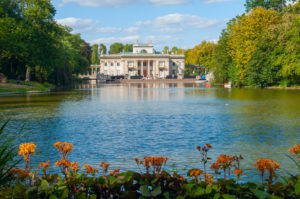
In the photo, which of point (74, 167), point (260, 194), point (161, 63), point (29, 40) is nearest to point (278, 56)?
point (29, 40)

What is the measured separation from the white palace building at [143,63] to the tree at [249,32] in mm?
101497

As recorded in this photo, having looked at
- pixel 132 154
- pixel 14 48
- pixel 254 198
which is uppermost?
pixel 14 48

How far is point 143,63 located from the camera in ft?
586

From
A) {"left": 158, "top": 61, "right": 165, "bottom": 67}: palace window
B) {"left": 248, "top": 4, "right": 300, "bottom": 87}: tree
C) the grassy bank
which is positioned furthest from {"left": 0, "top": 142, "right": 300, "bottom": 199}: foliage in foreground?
{"left": 158, "top": 61, "right": 165, "bottom": 67}: palace window

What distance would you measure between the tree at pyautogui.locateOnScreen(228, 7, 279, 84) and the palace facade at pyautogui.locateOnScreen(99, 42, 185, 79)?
101 meters

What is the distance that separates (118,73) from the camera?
179m

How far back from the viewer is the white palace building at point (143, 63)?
17338cm

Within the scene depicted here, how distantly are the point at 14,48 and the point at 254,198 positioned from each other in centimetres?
5282

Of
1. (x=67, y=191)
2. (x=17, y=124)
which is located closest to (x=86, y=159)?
(x=67, y=191)

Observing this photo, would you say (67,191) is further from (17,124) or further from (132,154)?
(17,124)

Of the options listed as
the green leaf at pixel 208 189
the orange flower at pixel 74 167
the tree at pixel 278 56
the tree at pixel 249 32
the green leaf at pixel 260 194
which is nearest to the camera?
the green leaf at pixel 260 194


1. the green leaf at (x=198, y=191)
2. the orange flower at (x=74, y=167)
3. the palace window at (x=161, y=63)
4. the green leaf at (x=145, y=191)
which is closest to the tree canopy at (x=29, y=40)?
the orange flower at (x=74, y=167)

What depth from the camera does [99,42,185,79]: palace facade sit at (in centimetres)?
17338

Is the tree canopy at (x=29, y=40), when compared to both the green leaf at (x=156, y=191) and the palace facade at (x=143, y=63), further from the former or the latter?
the palace facade at (x=143, y=63)
